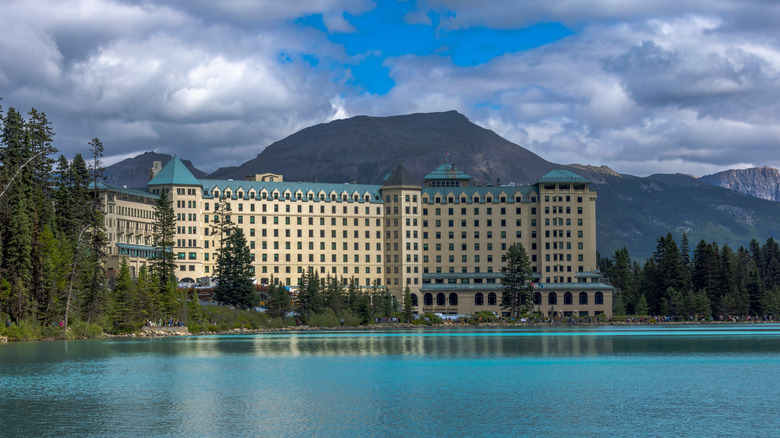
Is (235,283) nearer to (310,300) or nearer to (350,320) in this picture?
(310,300)

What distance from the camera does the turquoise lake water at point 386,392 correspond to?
151 feet

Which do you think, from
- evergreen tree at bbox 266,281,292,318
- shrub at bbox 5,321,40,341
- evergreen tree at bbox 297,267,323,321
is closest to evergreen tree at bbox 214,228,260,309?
evergreen tree at bbox 266,281,292,318

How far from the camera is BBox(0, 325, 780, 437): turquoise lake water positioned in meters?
46.0

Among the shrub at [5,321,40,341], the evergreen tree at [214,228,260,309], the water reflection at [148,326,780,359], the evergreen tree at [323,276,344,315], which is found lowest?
the water reflection at [148,326,780,359]

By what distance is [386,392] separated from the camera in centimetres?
5994

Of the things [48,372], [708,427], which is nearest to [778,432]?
[708,427]

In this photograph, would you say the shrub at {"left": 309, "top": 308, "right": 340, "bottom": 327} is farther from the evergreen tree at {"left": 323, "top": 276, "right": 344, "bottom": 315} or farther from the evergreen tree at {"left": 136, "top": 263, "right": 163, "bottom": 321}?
the evergreen tree at {"left": 136, "top": 263, "right": 163, "bottom": 321}

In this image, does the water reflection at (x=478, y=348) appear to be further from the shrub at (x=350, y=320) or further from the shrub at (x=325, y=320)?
the shrub at (x=350, y=320)

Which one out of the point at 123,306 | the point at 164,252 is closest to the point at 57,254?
the point at 123,306

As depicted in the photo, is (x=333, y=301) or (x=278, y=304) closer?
(x=278, y=304)

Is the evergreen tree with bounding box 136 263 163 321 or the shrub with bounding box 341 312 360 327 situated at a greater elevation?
the evergreen tree with bounding box 136 263 163 321

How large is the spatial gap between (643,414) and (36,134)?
111426mm

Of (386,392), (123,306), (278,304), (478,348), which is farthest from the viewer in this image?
(278,304)

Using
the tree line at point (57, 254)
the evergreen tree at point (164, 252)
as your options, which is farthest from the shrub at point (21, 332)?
the evergreen tree at point (164, 252)
